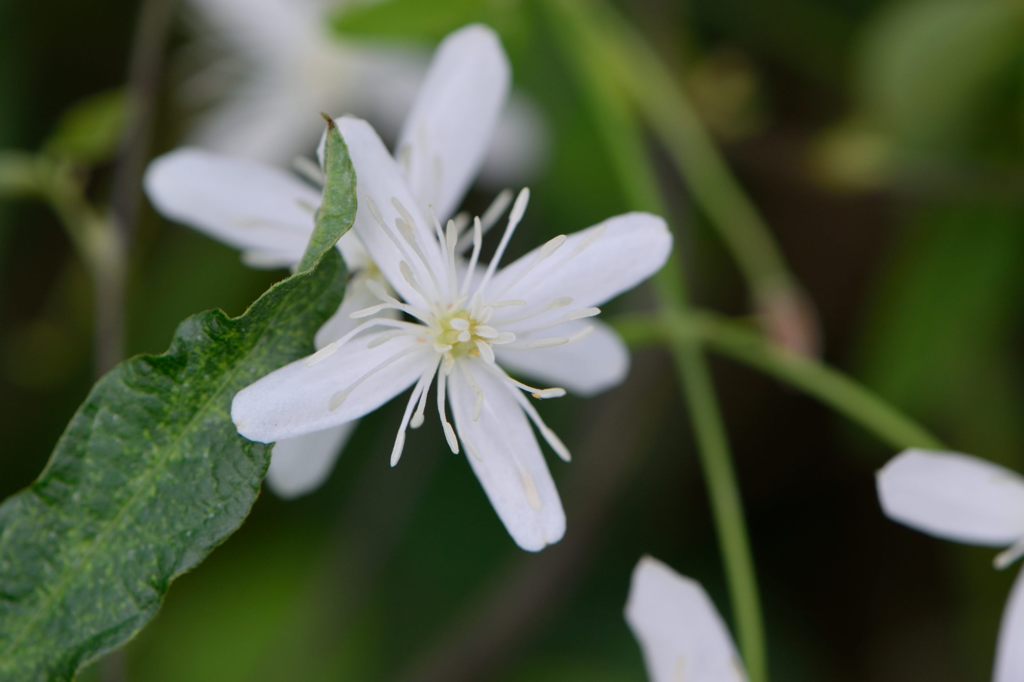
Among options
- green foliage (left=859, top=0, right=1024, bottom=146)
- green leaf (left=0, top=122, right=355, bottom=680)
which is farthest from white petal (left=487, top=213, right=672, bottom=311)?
green foliage (left=859, top=0, right=1024, bottom=146)

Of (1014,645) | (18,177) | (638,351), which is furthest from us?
(638,351)

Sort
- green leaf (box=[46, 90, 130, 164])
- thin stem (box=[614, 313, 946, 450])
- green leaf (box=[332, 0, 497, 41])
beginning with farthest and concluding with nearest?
1. green leaf (box=[332, 0, 497, 41])
2. green leaf (box=[46, 90, 130, 164])
3. thin stem (box=[614, 313, 946, 450])

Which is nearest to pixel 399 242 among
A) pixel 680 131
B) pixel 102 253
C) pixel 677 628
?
pixel 677 628

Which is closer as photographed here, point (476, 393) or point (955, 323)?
point (476, 393)

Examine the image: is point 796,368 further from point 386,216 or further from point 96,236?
point 96,236

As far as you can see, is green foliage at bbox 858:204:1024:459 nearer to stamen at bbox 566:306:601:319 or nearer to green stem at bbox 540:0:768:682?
green stem at bbox 540:0:768:682

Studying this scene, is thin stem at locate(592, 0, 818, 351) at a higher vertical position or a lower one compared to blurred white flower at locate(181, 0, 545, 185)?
lower

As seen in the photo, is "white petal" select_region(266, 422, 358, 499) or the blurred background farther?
the blurred background

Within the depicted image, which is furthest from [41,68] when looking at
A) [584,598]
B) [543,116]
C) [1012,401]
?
[1012,401]
